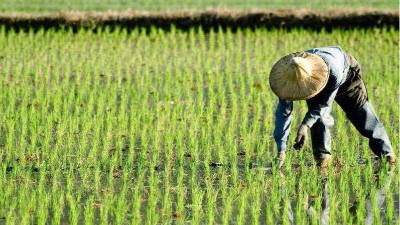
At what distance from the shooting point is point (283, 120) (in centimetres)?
611

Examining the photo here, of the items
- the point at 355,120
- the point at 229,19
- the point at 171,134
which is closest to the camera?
the point at 355,120

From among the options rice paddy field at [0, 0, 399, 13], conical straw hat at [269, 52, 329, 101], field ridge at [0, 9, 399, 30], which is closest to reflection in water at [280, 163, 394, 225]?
conical straw hat at [269, 52, 329, 101]

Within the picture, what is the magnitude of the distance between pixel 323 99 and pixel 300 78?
40 cm

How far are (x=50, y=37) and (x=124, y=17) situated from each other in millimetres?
957

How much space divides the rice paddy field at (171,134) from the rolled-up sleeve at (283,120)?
0.26 m

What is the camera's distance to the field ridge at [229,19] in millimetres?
12320

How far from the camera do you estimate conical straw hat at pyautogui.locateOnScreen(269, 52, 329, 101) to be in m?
5.66

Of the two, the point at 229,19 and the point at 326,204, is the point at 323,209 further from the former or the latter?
the point at 229,19

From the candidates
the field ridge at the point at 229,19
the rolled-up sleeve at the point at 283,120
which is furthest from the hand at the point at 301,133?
the field ridge at the point at 229,19

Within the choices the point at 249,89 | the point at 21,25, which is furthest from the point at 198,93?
the point at 21,25

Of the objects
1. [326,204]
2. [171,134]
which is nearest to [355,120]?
[326,204]

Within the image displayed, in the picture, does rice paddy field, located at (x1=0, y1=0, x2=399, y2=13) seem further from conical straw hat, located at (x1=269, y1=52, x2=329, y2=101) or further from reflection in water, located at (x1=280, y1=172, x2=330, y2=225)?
conical straw hat, located at (x1=269, y1=52, x2=329, y2=101)

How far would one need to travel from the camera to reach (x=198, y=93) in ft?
29.9

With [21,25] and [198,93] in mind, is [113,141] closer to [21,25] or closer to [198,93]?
[198,93]
